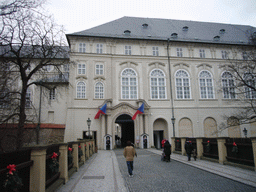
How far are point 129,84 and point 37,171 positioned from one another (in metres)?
26.0

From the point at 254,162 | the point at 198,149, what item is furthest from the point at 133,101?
the point at 254,162

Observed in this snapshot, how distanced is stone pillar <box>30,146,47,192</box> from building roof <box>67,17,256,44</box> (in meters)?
27.1

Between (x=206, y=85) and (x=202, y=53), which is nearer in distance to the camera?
(x=206, y=85)

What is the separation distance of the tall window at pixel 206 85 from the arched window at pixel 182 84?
6.97 ft

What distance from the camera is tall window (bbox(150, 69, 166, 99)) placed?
3243 cm

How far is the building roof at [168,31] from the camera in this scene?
33.5m

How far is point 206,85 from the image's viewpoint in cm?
3416

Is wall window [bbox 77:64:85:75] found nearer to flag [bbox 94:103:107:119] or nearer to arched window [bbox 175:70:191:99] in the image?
flag [bbox 94:103:107:119]

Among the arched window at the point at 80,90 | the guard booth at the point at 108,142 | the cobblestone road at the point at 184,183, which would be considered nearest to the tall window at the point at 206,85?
the guard booth at the point at 108,142

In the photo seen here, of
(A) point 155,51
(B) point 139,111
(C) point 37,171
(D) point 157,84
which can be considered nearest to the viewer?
(C) point 37,171

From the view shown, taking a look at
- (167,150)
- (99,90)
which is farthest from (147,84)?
(167,150)

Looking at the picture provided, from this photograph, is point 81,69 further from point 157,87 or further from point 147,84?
point 157,87

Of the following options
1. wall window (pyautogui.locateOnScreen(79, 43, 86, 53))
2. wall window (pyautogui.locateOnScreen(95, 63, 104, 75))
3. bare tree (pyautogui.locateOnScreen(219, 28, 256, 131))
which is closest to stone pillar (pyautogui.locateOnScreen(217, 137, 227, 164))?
bare tree (pyautogui.locateOnScreen(219, 28, 256, 131))

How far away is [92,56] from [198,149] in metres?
20.4
